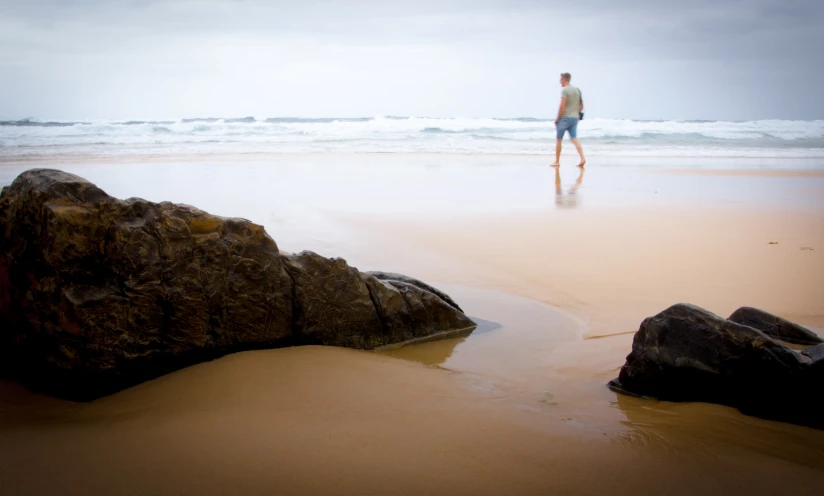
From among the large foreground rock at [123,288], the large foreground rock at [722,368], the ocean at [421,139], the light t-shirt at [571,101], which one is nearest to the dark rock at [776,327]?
the large foreground rock at [722,368]

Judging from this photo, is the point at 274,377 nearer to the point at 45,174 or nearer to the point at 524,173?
the point at 45,174

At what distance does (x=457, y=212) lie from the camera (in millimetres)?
7719

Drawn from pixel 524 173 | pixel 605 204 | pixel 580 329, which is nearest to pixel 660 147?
pixel 524 173

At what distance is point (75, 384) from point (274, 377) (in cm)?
77

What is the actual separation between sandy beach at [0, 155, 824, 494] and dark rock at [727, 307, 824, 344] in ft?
1.29

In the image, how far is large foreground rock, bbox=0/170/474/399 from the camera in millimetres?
2455

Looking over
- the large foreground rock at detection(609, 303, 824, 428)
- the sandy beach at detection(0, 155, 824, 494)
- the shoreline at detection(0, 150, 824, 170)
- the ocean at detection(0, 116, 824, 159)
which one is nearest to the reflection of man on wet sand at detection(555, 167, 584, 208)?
the sandy beach at detection(0, 155, 824, 494)

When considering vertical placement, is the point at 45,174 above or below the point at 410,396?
above

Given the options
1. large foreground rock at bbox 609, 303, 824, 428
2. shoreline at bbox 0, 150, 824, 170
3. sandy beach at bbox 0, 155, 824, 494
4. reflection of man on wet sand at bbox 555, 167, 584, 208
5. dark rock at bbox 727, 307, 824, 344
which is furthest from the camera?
shoreline at bbox 0, 150, 824, 170

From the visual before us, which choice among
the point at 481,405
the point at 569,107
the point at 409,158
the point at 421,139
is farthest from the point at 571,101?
the point at 421,139

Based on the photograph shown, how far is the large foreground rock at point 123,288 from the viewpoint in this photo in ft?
8.05

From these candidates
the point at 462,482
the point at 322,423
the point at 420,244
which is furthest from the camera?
the point at 420,244

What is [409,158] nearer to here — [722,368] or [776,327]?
[776,327]

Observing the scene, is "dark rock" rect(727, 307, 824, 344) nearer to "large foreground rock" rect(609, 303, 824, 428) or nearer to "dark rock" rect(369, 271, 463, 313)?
"large foreground rock" rect(609, 303, 824, 428)
